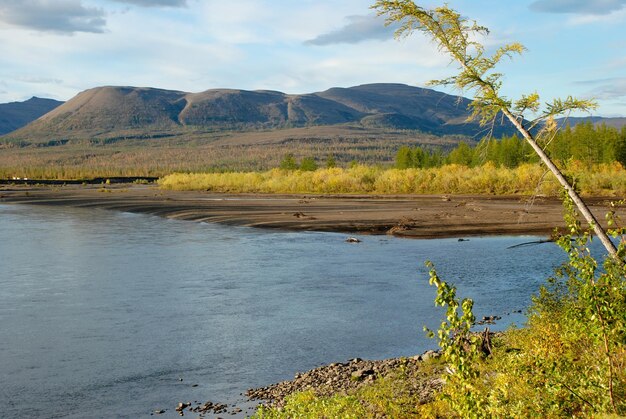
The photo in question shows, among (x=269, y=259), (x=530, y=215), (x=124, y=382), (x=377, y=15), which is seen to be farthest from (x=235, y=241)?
(x=377, y=15)

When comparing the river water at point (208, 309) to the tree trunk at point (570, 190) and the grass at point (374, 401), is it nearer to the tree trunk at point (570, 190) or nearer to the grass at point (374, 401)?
the grass at point (374, 401)

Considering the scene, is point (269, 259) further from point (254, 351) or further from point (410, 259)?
point (254, 351)

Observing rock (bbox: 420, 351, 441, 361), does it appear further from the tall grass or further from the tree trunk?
the tall grass

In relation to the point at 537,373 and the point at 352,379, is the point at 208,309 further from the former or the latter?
the point at 537,373

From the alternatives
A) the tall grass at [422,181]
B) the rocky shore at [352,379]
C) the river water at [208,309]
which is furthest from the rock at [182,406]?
the tall grass at [422,181]

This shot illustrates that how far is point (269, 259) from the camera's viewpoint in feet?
102

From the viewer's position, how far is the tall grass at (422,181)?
69750 millimetres

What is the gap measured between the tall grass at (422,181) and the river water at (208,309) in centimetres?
3712

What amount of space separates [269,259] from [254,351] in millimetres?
15321

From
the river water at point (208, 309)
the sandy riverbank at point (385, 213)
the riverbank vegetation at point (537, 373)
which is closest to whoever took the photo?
the riverbank vegetation at point (537, 373)

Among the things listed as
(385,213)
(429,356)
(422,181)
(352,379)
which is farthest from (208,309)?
(422,181)

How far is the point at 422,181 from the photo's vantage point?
266ft

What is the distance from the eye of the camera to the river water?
44.7 feet

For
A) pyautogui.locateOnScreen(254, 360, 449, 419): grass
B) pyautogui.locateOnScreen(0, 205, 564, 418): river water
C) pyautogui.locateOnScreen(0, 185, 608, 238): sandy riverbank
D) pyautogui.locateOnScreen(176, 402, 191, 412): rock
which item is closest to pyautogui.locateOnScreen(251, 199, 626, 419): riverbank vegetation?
pyautogui.locateOnScreen(254, 360, 449, 419): grass
